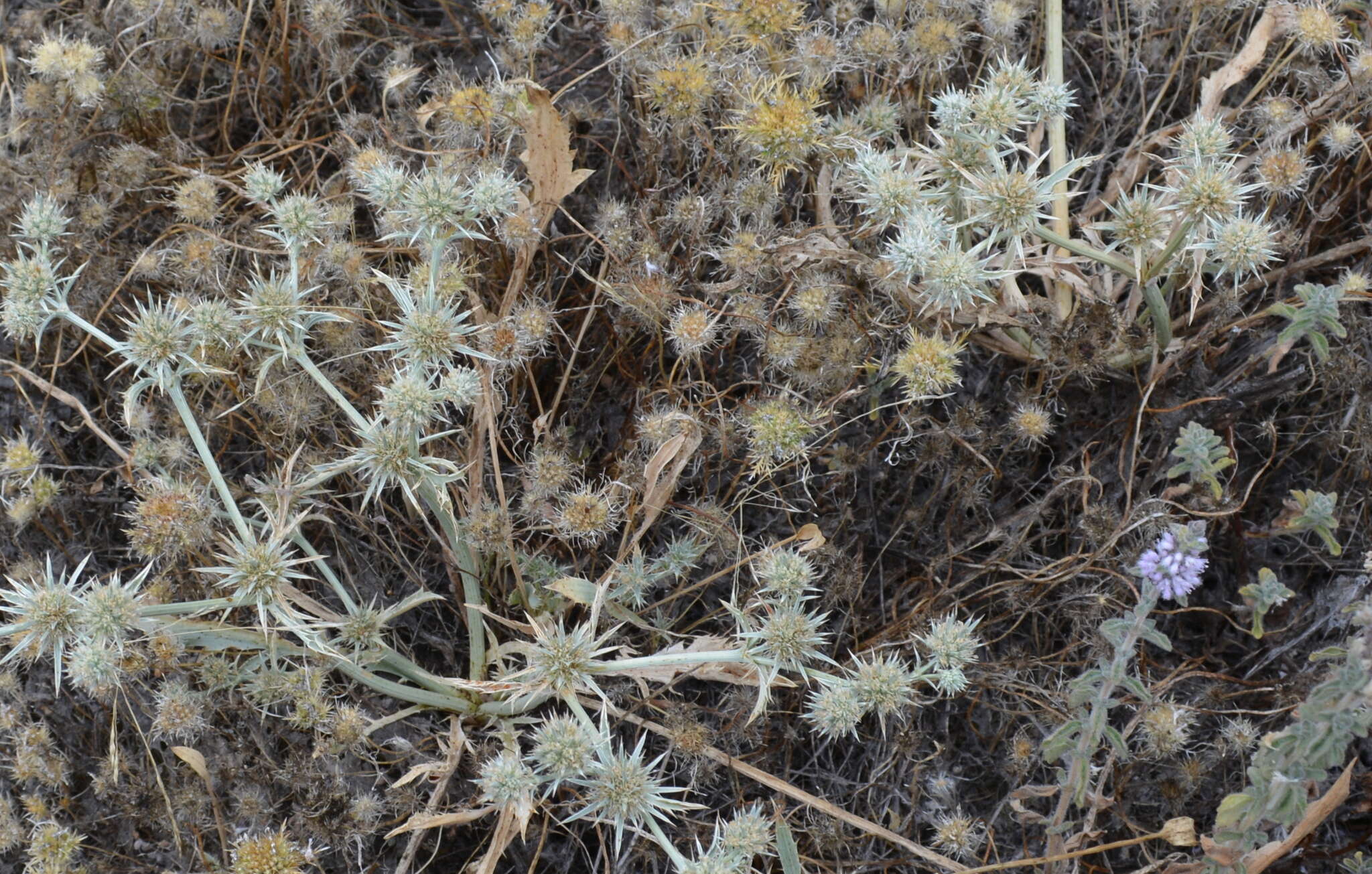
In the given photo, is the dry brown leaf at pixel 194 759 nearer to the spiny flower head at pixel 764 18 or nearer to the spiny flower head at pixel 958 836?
the spiny flower head at pixel 958 836

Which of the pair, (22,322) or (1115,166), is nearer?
(22,322)

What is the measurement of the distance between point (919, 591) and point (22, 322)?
2.47 metres

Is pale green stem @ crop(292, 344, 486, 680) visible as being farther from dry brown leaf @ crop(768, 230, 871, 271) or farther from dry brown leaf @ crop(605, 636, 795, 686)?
dry brown leaf @ crop(768, 230, 871, 271)

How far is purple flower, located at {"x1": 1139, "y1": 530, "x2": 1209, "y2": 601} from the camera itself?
2123 mm

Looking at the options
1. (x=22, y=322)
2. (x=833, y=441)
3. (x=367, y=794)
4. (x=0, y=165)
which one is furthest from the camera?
(x=0, y=165)

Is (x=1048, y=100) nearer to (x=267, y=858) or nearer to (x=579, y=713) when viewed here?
(x=579, y=713)

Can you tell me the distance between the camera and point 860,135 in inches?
119

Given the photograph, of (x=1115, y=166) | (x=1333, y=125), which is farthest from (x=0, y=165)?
(x=1333, y=125)

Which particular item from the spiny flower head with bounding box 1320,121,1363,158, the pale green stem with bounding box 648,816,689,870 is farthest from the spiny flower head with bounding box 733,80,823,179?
the pale green stem with bounding box 648,816,689,870

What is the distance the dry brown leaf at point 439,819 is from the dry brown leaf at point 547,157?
63.5 inches

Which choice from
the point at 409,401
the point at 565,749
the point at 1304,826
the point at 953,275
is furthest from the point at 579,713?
the point at 1304,826

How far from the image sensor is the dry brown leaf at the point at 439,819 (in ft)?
8.31

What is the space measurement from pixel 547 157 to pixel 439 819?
180 centimetres

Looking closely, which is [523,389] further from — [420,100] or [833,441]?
[420,100]
